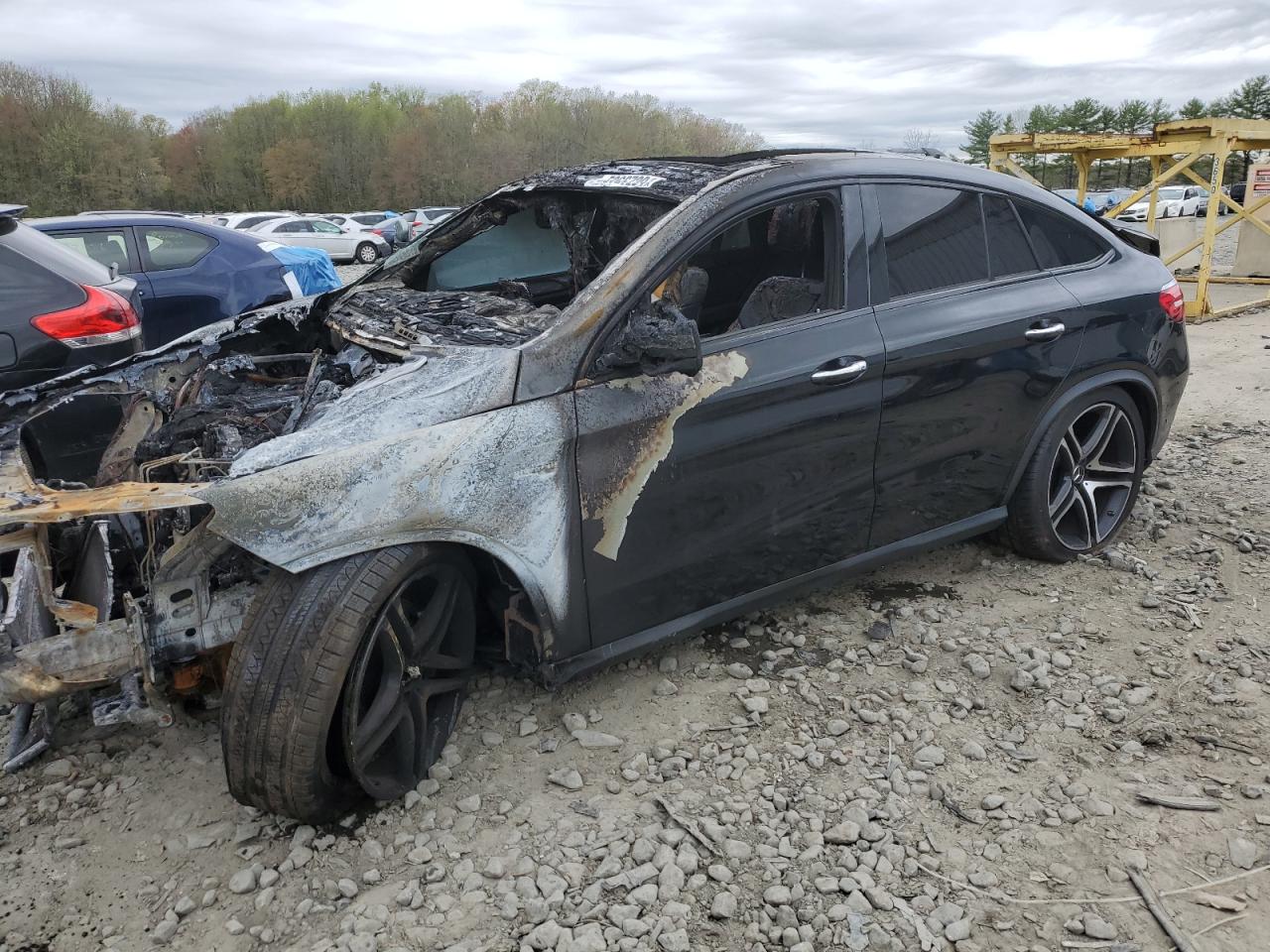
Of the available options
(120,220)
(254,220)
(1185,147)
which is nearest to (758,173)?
(120,220)

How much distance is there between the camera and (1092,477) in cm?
379

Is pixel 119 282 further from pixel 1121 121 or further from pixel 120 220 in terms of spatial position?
pixel 1121 121

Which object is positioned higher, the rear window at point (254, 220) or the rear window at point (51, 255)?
the rear window at point (254, 220)

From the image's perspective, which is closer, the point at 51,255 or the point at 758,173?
the point at 758,173

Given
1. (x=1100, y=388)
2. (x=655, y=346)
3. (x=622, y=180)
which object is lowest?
(x=1100, y=388)

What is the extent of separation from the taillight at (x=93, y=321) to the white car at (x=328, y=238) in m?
16.8

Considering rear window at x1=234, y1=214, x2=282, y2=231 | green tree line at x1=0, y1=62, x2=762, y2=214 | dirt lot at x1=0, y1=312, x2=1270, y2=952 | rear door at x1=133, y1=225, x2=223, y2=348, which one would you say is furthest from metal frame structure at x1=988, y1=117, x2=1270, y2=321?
green tree line at x1=0, y1=62, x2=762, y2=214

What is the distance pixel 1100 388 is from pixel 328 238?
2124cm

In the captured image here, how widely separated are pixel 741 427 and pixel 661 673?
92 cm

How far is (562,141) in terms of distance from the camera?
5475 centimetres

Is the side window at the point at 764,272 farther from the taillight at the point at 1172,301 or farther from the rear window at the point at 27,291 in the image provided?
the rear window at the point at 27,291

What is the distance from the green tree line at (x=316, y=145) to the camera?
38219 mm

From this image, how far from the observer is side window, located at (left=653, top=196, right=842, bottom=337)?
9.75 feet

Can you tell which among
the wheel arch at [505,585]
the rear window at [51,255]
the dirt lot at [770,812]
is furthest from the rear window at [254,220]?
the wheel arch at [505,585]
